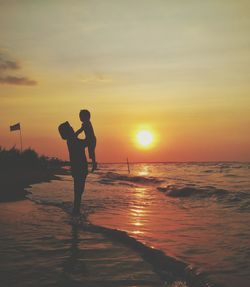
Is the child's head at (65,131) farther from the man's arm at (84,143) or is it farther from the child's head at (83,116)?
the child's head at (83,116)

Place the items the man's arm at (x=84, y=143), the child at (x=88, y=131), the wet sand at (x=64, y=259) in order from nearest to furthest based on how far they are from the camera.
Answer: the wet sand at (x=64, y=259) < the child at (x=88, y=131) < the man's arm at (x=84, y=143)

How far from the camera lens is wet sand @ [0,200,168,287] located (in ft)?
14.0

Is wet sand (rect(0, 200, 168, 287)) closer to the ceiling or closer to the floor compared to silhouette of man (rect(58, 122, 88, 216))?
closer to the floor

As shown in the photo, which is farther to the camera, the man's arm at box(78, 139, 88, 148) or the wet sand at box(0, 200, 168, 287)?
the man's arm at box(78, 139, 88, 148)

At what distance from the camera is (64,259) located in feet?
16.8

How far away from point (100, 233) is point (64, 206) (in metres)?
4.44

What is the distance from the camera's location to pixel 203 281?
427 centimetres

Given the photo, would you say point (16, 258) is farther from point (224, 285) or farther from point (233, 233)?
point (233, 233)

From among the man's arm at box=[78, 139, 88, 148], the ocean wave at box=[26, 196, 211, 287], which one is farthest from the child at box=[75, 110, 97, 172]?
the ocean wave at box=[26, 196, 211, 287]

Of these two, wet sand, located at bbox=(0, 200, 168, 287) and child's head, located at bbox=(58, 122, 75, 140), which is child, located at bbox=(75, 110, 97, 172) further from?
wet sand, located at bbox=(0, 200, 168, 287)

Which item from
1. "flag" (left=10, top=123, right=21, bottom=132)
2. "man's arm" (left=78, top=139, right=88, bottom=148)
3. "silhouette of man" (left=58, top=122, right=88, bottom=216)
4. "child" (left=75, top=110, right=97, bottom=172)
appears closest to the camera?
"child" (left=75, top=110, right=97, bottom=172)

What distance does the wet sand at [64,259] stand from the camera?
4.26 meters

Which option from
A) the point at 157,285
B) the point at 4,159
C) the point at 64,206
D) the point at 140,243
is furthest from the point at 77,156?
the point at 4,159

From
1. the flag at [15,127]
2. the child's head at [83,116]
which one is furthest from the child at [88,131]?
the flag at [15,127]
